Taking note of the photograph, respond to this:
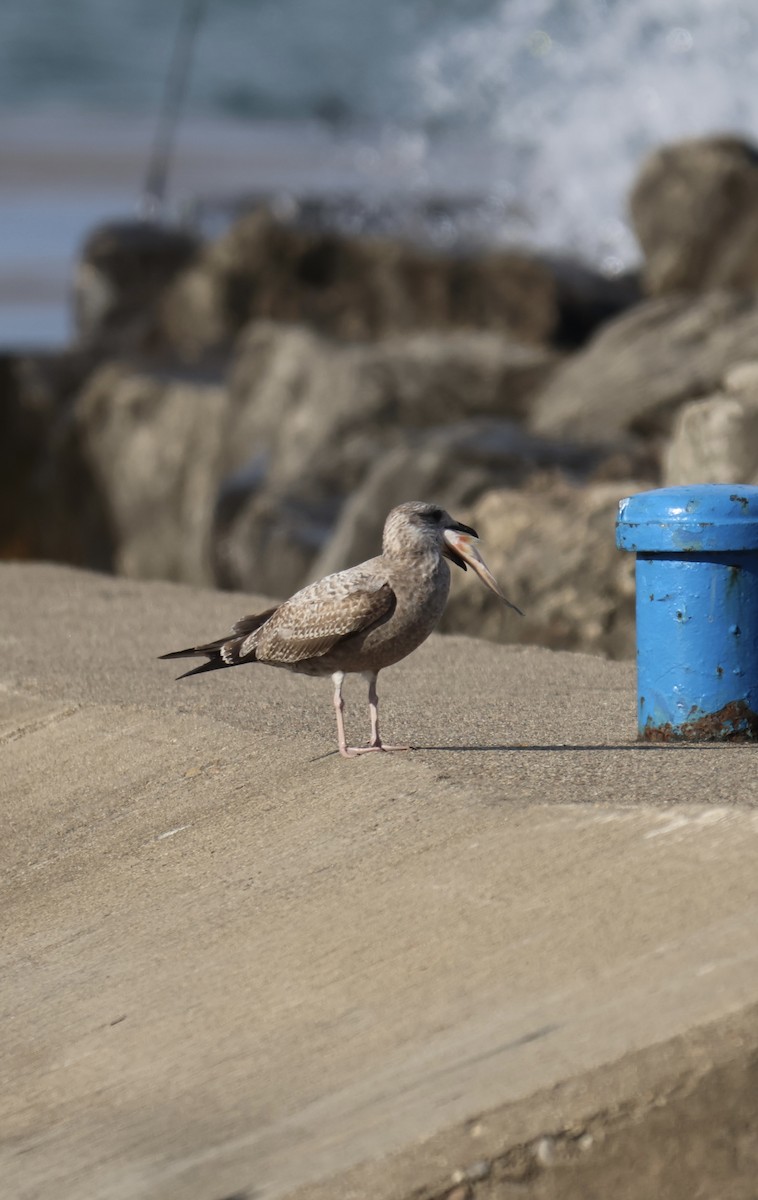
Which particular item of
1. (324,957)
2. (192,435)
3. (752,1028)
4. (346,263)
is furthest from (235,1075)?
(346,263)

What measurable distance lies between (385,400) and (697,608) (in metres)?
9.77

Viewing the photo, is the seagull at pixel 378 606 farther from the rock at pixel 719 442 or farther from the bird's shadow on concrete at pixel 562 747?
the rock at pixel 719 442

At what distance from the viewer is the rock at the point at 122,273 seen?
23.5 m

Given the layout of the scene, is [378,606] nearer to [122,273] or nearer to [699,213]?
[699,213]

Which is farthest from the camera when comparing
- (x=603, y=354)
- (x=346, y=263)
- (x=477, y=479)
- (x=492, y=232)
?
(x=492, y=232)

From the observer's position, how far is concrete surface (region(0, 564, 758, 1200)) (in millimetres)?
3451

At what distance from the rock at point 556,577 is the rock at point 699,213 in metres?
9.05

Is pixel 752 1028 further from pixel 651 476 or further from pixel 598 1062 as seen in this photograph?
pixel 651 476

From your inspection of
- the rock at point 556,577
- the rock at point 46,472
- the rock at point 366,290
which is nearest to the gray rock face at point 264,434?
the rock at point 46,472

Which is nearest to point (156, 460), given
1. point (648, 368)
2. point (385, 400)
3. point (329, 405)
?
point (329, 405)

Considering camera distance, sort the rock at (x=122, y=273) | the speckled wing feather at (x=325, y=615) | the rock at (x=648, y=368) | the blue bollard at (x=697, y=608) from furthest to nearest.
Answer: the rock at (x=122, y=273), the rock at (x=648, y=368), the blue bollard at (x=697, y=608), the speckled wing feather at (x=325, y=615)

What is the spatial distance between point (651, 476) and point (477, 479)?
123cm

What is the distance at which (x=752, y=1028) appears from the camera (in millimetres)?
3484

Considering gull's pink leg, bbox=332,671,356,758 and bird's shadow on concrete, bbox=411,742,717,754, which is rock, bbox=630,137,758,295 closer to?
bird's shadow on concrete, bbox=411,742,717,754
